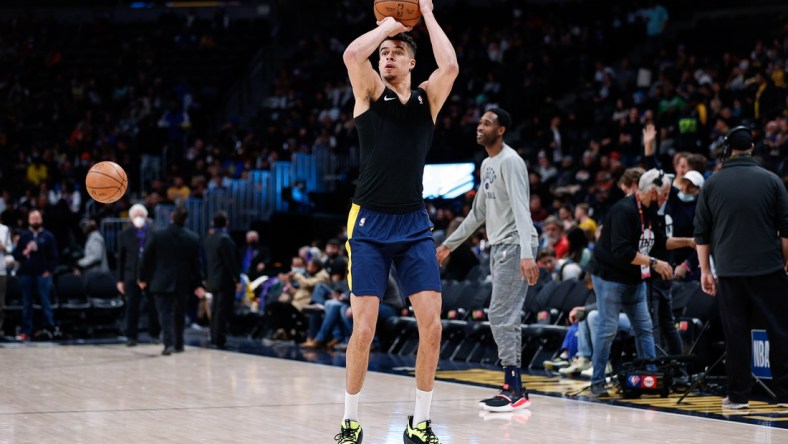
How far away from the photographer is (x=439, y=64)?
641 cm

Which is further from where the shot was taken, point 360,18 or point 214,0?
point 214,0

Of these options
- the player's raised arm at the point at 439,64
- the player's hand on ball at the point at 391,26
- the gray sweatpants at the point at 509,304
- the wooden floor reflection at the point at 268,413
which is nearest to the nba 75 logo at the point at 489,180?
the gray sweatpants at the point at 509,304

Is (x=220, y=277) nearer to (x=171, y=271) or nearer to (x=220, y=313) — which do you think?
(x=220, y=313)

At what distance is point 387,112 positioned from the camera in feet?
20.9

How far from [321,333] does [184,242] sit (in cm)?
215

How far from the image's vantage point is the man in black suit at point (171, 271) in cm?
1455

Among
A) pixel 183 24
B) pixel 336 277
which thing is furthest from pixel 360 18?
pixel 336 277

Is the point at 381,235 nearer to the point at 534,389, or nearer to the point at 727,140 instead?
the point at 727,140

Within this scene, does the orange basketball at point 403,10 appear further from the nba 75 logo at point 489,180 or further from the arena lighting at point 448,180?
the arena lighting at point 448,180

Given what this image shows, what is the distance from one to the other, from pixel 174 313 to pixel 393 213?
29.2ft

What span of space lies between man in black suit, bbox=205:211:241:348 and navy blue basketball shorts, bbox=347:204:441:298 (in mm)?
9525

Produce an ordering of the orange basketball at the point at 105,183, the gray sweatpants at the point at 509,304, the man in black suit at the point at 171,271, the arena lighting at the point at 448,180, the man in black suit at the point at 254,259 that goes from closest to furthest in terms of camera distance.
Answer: the gray sweatpants at the point at 509,304, the orange basketball at the point at 105,183, the man in black suit at the point at 171,271, the man in black suit at the point at 254,259, the arena lighting at the point at 448,180

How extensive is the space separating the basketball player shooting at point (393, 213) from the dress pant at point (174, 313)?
28.1 ft

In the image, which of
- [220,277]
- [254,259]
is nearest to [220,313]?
[220,277]
